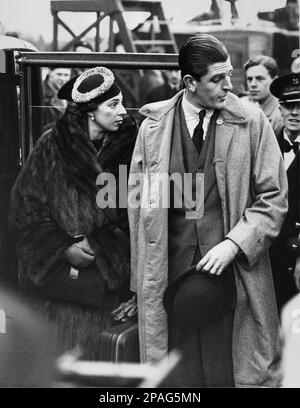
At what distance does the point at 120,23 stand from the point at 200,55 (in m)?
0.55

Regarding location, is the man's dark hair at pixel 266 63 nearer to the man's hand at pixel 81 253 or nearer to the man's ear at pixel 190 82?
the man's ear at pixel 190 82

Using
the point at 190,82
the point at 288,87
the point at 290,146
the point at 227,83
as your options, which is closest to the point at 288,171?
the point at 290,146

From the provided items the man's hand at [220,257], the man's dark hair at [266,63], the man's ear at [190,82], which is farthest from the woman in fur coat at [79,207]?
Answer: the man's dark hair at [266,63]

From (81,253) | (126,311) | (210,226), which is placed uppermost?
(210,226)

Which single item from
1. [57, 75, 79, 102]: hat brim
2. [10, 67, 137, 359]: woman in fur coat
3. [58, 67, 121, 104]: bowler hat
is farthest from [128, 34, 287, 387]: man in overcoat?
[57, 75, 79, 102]: hat brim

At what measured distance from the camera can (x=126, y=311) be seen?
434 centimetres

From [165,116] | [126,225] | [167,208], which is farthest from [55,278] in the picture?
[165,116]

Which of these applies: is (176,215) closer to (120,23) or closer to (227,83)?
(227,83)

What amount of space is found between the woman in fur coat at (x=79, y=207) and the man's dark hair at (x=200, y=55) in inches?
16.4

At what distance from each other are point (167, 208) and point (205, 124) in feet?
1.56

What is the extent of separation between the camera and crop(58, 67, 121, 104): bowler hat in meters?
4.23

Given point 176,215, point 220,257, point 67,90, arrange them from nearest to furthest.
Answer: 1. point 220,257
2. point 176,215
3. point 67,90

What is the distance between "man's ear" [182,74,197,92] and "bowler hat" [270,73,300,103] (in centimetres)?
46

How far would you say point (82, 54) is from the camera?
4.29 metres
